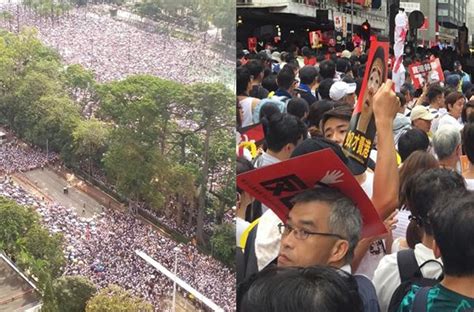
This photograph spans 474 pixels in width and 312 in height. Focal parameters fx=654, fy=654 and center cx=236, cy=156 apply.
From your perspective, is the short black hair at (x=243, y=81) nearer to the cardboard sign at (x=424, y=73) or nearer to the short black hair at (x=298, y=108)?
the short black hair at (x=298, y=108)

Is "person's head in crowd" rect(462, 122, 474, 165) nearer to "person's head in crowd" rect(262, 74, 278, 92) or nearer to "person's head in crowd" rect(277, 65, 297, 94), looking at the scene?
"person's head in crowd" rect(277, 65, 297, 94)

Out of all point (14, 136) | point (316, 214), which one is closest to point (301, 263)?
point (316, 214)

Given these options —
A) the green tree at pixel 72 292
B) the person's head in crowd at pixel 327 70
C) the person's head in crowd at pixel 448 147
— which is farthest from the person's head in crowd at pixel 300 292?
the person's head in crowd at pixel 327 70

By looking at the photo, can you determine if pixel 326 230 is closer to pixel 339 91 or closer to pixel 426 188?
pixel 426 188

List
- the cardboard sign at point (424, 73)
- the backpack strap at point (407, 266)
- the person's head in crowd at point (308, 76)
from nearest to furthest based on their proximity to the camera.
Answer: the backpack strap at point (407, 266) < the person's head in crowd at point (308, 76) < the cardboard sign at point (424, 73)

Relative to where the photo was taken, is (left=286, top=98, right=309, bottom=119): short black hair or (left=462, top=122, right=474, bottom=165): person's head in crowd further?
(left=286, top=98, right=309, bottom=119): short black hair

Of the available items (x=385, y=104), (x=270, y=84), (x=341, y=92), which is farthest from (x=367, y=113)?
(x=270, y=84)

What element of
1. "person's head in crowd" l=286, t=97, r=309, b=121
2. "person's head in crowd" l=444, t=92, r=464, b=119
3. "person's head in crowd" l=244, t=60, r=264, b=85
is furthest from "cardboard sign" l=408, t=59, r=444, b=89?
"person's head in crowd" l=286, t=97, r=309, b=121
